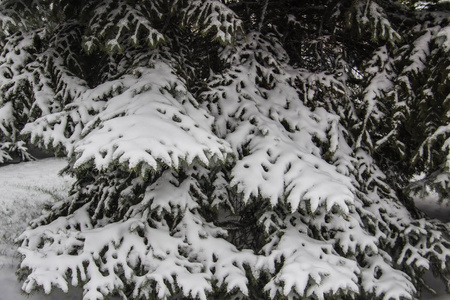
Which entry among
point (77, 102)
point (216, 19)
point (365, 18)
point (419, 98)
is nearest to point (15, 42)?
point (77, 102)

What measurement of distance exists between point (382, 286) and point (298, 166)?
1435 mm

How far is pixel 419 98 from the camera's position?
4.18 m

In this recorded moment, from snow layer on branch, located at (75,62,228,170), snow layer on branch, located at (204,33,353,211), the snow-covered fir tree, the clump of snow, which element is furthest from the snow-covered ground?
snow layer on branch, located at (204,33,353,211)

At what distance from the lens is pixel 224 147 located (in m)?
3.26

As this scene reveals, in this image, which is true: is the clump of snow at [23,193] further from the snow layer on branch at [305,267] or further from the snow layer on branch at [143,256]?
the snow layer on branch at [305,267]

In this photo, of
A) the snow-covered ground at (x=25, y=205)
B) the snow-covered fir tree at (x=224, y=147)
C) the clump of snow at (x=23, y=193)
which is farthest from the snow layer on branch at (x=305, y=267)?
the clump of snow at (x=23, y=193)

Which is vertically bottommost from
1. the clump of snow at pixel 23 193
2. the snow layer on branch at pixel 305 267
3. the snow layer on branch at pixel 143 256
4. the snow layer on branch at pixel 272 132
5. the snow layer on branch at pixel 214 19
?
the clump of snow at pixel 23 193

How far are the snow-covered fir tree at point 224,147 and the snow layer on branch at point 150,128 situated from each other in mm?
16

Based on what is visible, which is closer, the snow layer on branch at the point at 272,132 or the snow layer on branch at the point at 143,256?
the snow layer on branch at the point at 143,256

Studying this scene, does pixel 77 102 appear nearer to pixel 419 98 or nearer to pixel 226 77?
pixel 226 77

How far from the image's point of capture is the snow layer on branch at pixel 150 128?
9.10 feet

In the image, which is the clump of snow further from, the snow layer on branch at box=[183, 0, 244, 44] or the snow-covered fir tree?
the snow layer on branch at box=[183, 0, 244, 44]

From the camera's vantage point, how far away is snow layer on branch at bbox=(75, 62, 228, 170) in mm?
2773

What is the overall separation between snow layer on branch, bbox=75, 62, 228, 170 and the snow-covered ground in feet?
5.96
